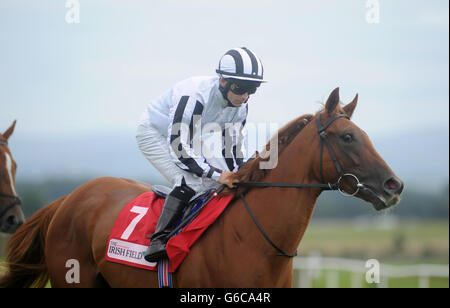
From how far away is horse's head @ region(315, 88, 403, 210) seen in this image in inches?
137

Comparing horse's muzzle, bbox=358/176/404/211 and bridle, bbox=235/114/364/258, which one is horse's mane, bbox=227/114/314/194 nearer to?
bridle, bbox=235/114/364/258

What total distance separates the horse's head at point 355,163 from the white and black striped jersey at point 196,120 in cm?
84

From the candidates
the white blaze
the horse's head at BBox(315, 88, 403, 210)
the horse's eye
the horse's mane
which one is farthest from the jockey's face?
the white blaze

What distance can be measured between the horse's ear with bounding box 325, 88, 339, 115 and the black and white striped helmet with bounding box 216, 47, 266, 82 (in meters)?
0.60

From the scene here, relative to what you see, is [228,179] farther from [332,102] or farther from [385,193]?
[385,193]

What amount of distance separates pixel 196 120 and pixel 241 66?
50cm

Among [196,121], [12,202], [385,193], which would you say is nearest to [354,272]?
[12,202]

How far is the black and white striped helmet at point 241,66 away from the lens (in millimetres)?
4035

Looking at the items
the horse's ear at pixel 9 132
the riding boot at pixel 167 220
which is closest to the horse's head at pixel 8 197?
the horse's ear at pixel 9 132

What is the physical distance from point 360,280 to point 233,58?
8.83 m

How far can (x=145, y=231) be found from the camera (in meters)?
4.23
